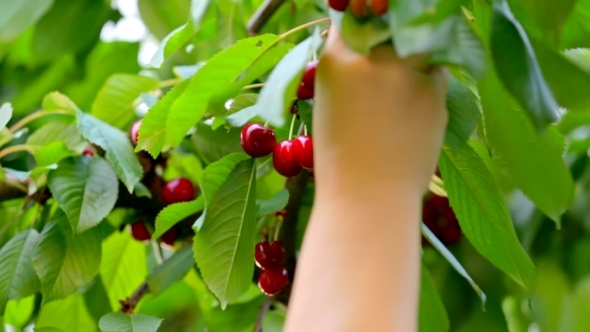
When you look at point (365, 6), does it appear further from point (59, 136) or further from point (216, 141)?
point (59, 136)

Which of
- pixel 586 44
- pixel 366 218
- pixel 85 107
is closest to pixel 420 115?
pixel 366 218

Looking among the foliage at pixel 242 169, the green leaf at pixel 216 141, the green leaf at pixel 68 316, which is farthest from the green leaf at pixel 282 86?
the green leaf at pixel 68 316

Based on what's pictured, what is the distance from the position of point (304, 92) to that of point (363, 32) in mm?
101

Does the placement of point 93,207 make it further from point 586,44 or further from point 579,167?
point 579,167

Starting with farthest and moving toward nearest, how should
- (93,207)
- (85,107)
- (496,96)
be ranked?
(85,107) → (93,207) → (496,96)

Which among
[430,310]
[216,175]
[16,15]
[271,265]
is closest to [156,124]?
→ [216,175]

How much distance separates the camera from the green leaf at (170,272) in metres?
0.57

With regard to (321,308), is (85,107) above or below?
below

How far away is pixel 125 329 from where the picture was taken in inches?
18.8

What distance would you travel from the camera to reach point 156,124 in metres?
0.43

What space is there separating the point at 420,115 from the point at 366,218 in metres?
0.06

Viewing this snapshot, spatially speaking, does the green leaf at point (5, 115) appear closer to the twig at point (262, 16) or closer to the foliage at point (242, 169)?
the foliage at point (242, 169)

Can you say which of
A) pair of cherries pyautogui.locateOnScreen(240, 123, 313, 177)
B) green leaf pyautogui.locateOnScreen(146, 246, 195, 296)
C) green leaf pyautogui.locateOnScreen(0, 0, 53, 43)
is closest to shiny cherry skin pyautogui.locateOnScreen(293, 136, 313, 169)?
pair of cherries pyautogui.locateOnScreen(240, 123, 313, 177)

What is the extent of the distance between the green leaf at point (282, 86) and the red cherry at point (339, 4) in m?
0.02
